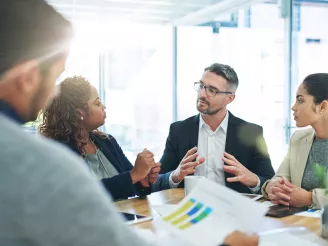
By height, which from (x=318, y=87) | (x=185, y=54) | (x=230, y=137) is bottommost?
(x=230, y=137)

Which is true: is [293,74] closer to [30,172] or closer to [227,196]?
[227,196]

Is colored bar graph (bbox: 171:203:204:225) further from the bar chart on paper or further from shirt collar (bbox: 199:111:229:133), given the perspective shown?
shirt collar (bbox: 199:111:229:133)

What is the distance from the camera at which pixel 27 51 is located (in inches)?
28.0

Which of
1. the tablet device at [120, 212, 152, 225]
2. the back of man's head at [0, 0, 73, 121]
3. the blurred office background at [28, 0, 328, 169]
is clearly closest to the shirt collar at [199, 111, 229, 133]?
the tablet device at [120, 212, 152, 225]

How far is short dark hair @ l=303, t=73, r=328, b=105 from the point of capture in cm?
233

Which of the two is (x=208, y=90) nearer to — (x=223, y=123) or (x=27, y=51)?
(x=223, y=123)

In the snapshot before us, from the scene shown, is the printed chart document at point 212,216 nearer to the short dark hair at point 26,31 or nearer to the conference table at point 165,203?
the conference table at point 165,203

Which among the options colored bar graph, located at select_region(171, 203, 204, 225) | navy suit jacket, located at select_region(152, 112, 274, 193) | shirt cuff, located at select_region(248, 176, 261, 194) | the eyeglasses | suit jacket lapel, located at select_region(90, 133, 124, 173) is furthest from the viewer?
the eyeglasses

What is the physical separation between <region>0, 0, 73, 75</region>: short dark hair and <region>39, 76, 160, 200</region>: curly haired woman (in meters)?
1.35

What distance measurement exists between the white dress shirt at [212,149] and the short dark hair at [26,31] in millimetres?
1954

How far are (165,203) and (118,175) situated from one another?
0.93ft

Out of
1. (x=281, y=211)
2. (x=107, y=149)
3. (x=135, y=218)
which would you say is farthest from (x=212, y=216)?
(x=107, y=149)

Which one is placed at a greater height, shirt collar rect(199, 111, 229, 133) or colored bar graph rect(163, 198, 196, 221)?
shirt collar rect(199, 111, 229, 133)

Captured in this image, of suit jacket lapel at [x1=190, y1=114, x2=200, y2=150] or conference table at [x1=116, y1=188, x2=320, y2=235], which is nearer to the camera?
conference table at [x1=116, y1=188, x2=320, y2=235]
